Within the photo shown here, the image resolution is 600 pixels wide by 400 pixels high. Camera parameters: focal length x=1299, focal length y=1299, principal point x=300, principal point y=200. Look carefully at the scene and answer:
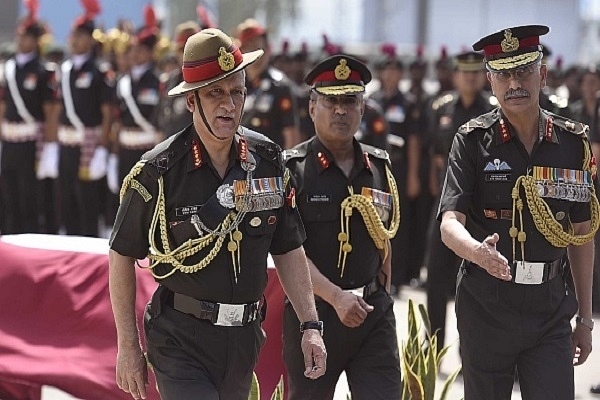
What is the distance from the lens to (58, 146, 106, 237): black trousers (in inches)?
499

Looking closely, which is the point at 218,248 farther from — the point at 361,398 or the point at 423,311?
the point at 423,311

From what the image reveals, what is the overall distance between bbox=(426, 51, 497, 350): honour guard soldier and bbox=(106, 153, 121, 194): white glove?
149 inches

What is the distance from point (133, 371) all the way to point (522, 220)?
5.26 feet

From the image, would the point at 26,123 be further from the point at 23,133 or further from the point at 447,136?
the point at 447,136

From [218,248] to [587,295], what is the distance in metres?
1.58

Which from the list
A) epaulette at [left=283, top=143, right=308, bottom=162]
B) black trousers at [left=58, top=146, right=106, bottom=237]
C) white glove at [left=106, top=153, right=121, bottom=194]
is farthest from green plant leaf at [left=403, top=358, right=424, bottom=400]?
black trousers at [left=58, top=146, right=106, bottom=237]

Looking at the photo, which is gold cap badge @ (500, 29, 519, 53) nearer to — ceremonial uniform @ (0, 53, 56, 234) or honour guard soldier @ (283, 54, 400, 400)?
honour guard soldier @ (283, 54, 400, 400)

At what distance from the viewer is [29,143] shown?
12.8 m

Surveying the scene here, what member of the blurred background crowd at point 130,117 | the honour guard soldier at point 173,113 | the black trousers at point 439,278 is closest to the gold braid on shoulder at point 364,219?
the black trousers at point 439,278

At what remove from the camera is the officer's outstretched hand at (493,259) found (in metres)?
4.36

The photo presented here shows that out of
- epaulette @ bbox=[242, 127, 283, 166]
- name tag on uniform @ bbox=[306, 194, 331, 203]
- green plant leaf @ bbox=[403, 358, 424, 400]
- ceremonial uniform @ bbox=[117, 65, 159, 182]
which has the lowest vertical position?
green plant leaf @ bbox=[403, 358, 424, 400]

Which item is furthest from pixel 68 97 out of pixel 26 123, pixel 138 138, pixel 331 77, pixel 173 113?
pixel 331 77

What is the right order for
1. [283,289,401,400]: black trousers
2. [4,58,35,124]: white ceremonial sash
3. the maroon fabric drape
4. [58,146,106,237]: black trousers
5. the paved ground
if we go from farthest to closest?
[58,146,106,237]: black trousers, [4,58,35,124]: white ceremonial sash, the paved ground, the maroon fabric drape, [283,289,401,400]: black trousers

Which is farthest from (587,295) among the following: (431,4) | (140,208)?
(431,4)
